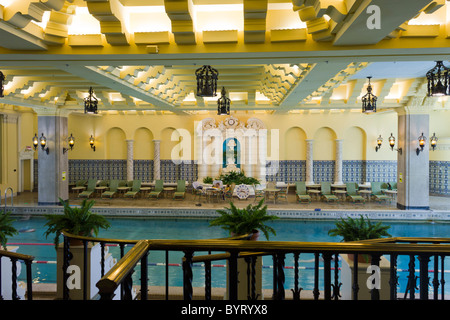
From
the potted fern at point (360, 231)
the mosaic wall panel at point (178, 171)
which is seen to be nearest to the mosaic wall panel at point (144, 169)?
the mosaic wall panel at point (178, 171)

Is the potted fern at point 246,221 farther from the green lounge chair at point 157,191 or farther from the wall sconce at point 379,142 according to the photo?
the wall sconce at point 379,142

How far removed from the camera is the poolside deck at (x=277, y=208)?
11.9 m

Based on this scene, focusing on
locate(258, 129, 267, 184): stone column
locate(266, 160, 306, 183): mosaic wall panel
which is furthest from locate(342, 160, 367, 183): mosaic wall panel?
locate(258, 129, 267, 184): stone column

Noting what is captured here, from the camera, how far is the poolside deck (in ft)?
38.9

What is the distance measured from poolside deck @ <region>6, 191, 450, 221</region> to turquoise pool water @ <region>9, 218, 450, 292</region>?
0.35 metres

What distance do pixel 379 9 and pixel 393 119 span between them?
14.0m

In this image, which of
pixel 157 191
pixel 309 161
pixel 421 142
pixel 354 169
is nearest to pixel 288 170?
pixel 309 161

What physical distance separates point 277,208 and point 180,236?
167 inches

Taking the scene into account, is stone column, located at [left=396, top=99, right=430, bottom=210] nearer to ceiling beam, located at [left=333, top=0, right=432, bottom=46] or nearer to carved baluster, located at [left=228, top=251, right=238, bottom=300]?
ceiling beam, located at [left=333, top=0, right=432, bottom=46]

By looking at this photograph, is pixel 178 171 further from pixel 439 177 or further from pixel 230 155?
pixel 439 177

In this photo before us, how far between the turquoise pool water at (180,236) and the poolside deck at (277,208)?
346 millimetres

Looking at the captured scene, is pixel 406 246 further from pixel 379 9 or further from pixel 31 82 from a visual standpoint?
pixel 31 82

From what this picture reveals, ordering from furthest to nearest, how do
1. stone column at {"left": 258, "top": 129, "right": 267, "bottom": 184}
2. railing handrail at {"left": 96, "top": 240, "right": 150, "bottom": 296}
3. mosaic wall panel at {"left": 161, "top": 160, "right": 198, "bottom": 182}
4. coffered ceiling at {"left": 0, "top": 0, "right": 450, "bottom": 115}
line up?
mosaic wall panel at {"left": 161, "top": 160, "right": 198, "bottom": 182} < stone column at {"left": 258, "top": 129, "right": 267, "bottom": 184} < coffered ceiling at {"left": 0, "top": 0, "right": 450, "bottom": 115} < railing handrail at {"left": 96, "top": 240, "right": 150, "bottom": 296}

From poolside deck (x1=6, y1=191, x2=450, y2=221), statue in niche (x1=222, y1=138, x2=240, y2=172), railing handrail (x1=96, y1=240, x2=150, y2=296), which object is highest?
statue in niche (x1=222, y1=138, x2=240, y2=172)
